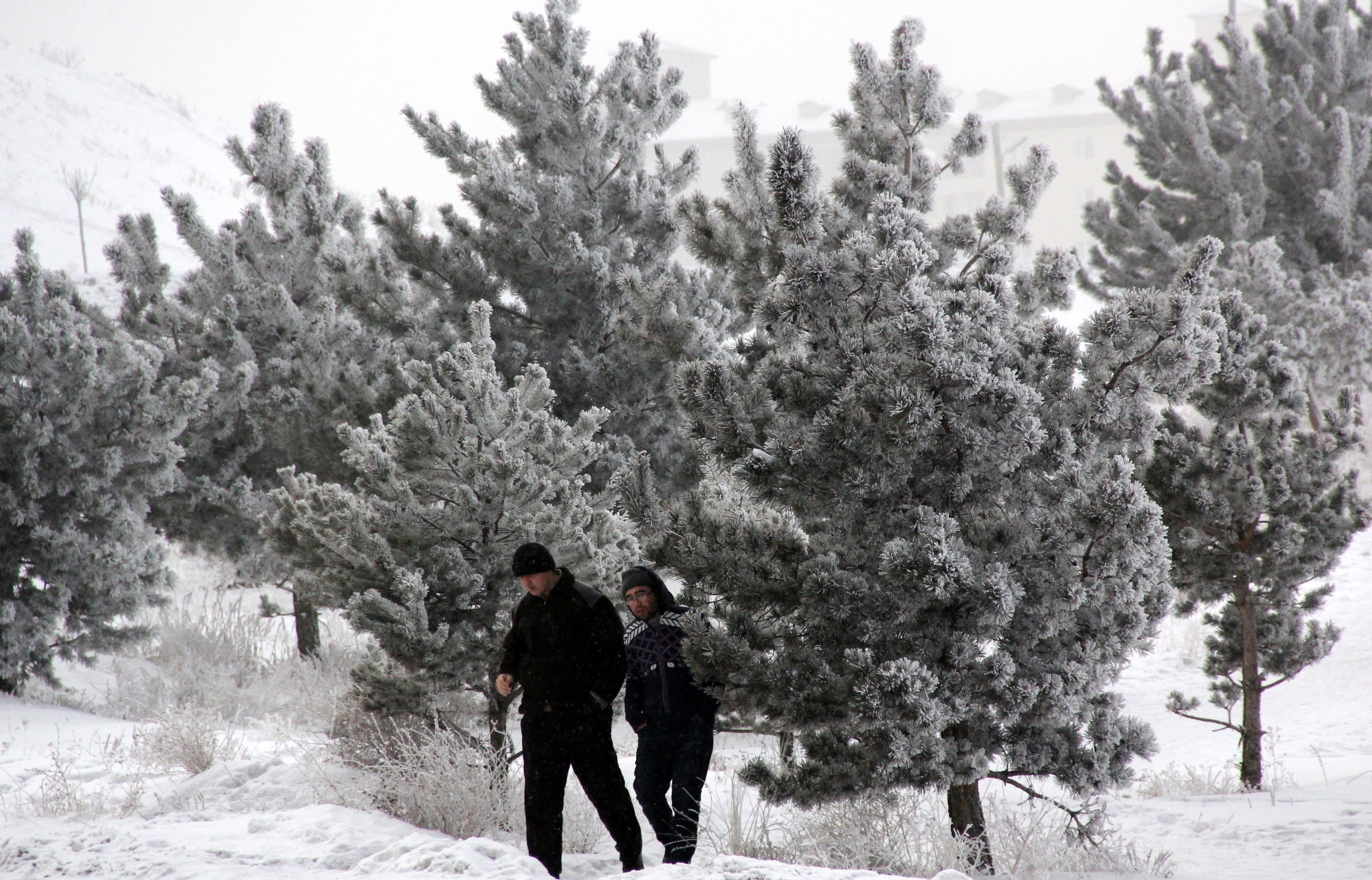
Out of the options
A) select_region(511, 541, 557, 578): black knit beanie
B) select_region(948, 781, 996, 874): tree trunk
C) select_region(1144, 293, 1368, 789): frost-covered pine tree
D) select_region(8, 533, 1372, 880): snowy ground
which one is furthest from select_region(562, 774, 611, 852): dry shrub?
select_region(1144, 293, 1368, 789): frost-covered pine tree

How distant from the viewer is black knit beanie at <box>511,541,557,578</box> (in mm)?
4852

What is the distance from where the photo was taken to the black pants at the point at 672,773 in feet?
17.1

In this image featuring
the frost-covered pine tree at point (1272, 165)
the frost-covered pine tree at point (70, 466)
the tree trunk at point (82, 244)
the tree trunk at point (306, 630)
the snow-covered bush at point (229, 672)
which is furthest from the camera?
the tree trunk at point (82, 244)

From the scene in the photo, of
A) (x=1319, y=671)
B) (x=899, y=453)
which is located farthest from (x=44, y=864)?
(x=1319, y=671)

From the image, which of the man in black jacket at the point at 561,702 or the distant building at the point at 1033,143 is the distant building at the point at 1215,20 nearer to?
the distant building at the point at 1033,143

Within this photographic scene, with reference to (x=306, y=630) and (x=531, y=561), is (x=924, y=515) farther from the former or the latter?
(x=306, y=630)

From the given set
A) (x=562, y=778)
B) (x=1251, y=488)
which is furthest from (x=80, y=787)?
(x=1251, y=488)

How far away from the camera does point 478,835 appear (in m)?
5.58

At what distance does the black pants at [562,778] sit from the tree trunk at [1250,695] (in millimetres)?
5412

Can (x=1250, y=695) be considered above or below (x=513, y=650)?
below

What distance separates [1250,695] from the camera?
316 inches

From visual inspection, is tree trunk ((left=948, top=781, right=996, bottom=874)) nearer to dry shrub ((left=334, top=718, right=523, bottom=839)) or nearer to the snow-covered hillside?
dry shrub ((left=334, top=718, right=523, bottom=839))

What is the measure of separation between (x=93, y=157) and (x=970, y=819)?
1838 inches

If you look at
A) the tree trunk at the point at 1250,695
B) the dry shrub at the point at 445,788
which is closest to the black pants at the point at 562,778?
the dry shrub at the point at 445,788
